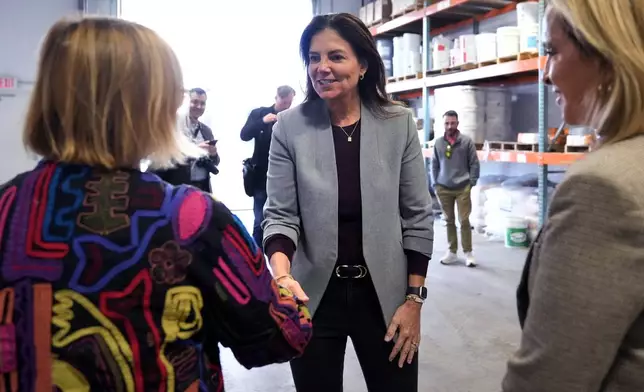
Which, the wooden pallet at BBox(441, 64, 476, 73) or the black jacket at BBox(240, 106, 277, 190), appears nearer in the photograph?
the black jacket at BBox(240, 106, 277, 190)

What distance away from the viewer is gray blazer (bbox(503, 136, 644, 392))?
704 millimetres

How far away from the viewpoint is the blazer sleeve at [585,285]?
703mm

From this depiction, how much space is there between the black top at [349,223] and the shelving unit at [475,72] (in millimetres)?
4041

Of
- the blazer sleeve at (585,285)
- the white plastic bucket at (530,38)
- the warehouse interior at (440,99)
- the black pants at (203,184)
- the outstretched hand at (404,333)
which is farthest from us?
the white plastic bucket at (530,38)

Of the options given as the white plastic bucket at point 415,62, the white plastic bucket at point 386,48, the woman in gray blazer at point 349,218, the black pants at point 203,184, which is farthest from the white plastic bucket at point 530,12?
the woman in gray blazer at point 349,218

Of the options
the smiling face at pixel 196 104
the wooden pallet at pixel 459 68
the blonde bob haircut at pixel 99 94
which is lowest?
the blonde bob haircut at pixel 99 94

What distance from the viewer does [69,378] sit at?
81 centimetres

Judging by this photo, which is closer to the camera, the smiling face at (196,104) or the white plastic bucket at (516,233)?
the smiling face at (196,104)

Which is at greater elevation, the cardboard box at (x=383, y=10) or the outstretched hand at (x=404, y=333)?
the cardboard box at (x=383, y=10)

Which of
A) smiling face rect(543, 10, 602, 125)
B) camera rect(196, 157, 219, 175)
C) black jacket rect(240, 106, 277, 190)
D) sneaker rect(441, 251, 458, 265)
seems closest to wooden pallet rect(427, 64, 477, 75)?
sneaker rect(441, 251, 458, 265)

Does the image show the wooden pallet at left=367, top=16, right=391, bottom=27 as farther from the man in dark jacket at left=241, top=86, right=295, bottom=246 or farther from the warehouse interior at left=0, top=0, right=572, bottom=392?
the man in dark jacket at left=241, top=86, right=295, bottom=246

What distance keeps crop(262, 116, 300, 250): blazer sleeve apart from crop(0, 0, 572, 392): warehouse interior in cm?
28

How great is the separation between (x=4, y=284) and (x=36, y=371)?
13 centimetres

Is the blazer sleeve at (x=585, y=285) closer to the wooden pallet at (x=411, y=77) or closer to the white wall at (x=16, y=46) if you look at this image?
the wooden pallet at (x=411, y=77)
